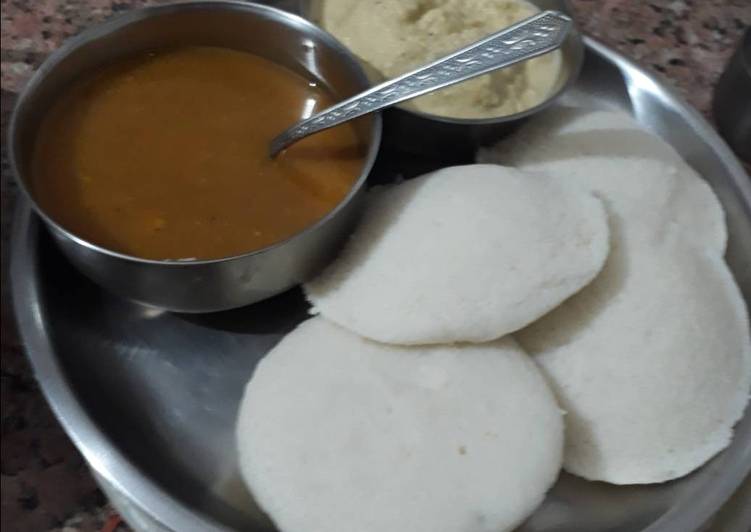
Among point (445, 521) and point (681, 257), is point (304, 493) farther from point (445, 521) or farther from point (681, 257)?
point (681, 257)

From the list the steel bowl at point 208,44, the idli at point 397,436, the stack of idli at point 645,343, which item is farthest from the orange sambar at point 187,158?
the stack of idli at point 645,343

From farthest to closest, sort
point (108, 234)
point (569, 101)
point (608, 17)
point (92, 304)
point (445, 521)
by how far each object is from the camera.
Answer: point (608, 17) → point (569, 101) → point (92, 304) → point (108, 234) → point (445, 521)

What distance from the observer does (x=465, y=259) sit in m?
0.93

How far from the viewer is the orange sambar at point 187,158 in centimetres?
93

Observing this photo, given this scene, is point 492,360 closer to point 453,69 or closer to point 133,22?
point 453,69

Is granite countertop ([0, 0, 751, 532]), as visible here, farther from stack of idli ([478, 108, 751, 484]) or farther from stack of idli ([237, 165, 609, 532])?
stack of idli ([478, 108, 751, 484])

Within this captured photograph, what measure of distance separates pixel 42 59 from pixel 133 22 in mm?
306

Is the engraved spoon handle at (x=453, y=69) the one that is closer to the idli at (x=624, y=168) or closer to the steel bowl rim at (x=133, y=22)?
the steel bowl rim at (x=133, y=22)

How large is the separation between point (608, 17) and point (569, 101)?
266 mm

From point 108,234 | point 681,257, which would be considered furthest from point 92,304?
point 681,257

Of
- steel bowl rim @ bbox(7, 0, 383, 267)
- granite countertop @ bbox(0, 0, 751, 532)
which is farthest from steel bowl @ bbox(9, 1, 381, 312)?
granite countertop @ bbox(0, 0, 751, 532)

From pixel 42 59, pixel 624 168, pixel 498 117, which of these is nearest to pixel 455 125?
pixel 498 117

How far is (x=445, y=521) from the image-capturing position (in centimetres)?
82

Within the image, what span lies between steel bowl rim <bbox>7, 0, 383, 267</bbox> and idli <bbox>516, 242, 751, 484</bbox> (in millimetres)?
282
